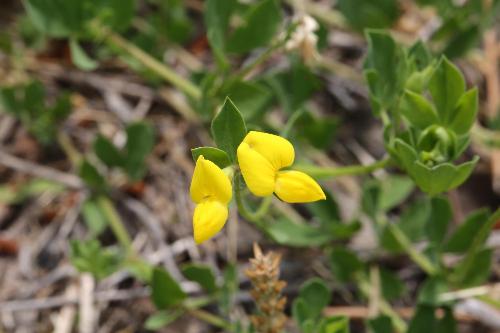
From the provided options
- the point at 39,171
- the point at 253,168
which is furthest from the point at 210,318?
the point at 39,171

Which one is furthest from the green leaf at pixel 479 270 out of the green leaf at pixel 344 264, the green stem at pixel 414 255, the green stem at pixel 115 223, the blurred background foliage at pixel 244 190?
the green stem at pixel 115 223

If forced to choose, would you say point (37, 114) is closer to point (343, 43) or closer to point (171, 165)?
point (171, 165)

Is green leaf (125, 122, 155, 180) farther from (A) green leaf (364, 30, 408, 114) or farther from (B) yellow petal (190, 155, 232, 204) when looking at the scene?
(B) yellow petal (190, 155, 232, 204)

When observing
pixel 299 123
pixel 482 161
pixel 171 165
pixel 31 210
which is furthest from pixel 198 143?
pixel 482 161

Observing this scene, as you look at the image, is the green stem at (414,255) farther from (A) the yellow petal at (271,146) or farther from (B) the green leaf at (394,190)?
(A) the yellow petal at (271,146)

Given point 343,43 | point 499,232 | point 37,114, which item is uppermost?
point 343,43

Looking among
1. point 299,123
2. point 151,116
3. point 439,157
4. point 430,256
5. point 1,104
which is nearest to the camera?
point 439,157

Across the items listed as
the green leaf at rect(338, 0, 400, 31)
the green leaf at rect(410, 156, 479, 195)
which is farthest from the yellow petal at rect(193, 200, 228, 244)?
the green leaf at rect(338, 0, 400, 31)
